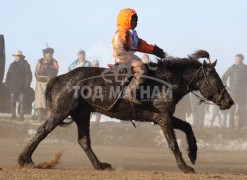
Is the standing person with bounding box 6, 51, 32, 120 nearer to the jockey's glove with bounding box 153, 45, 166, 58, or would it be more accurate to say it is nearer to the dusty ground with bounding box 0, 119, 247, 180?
the dusty ground with bounding box 0, 119, 247, 180

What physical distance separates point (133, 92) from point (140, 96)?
144mm

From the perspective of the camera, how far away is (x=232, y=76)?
76.2 ft

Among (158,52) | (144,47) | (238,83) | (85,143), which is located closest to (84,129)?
(85,143)

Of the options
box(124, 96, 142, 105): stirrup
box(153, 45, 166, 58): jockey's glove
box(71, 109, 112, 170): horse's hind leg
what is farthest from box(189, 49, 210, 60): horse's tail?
box(71, 109, 112, 170): horse's hind leg

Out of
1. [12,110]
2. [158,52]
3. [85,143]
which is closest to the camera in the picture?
[85,143]

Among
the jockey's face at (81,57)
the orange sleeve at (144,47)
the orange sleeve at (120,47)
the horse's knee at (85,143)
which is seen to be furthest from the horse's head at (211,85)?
the jockey's face at (81,57)

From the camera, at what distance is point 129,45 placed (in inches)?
440

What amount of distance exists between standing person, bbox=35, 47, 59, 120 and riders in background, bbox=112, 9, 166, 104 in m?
10.9

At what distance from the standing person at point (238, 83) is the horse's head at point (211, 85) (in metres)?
11.7

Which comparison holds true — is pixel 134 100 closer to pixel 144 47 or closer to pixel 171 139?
pixel 171 139

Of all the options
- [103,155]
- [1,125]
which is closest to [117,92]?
[103,155]

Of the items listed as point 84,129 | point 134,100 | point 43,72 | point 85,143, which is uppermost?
point 43,72

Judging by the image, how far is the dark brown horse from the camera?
35.8ft

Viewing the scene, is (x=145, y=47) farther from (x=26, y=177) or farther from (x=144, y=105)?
(x=26, y=177)
